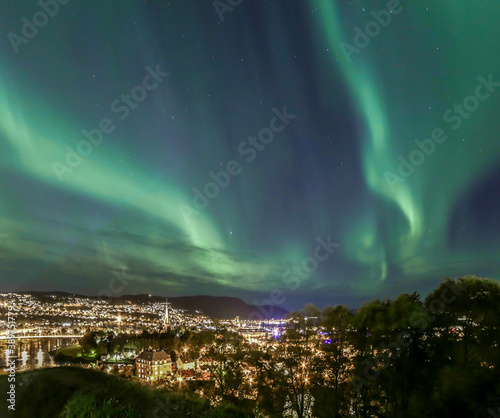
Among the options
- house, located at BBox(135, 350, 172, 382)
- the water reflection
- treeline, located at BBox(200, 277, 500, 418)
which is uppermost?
treeline, located at BBox(200, 277, 500, 418)

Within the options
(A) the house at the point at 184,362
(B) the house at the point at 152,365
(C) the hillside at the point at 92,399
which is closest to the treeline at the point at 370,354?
(C) the hillside at the point at 92,399

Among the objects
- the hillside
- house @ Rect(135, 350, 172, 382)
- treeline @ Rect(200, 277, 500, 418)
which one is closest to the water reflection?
house @ Rect(135, 350, 172, 382)

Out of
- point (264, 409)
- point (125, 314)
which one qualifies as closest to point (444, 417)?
point (264, 409)

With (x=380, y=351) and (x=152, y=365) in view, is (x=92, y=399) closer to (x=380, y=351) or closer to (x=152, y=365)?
(x=380, y=351)

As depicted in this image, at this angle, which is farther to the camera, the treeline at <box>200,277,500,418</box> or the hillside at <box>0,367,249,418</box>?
the treeline at <box>200,277,500,418</box>

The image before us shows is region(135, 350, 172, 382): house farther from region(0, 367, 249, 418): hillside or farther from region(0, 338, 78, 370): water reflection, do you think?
region(0, 367, 249, 418): hillside

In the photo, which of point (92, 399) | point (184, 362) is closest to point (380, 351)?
point (92, 399)

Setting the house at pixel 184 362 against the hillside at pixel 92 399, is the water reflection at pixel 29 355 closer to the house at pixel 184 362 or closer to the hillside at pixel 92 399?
the hillside at pixel 92 399

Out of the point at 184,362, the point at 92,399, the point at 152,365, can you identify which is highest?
the point at 92,399
